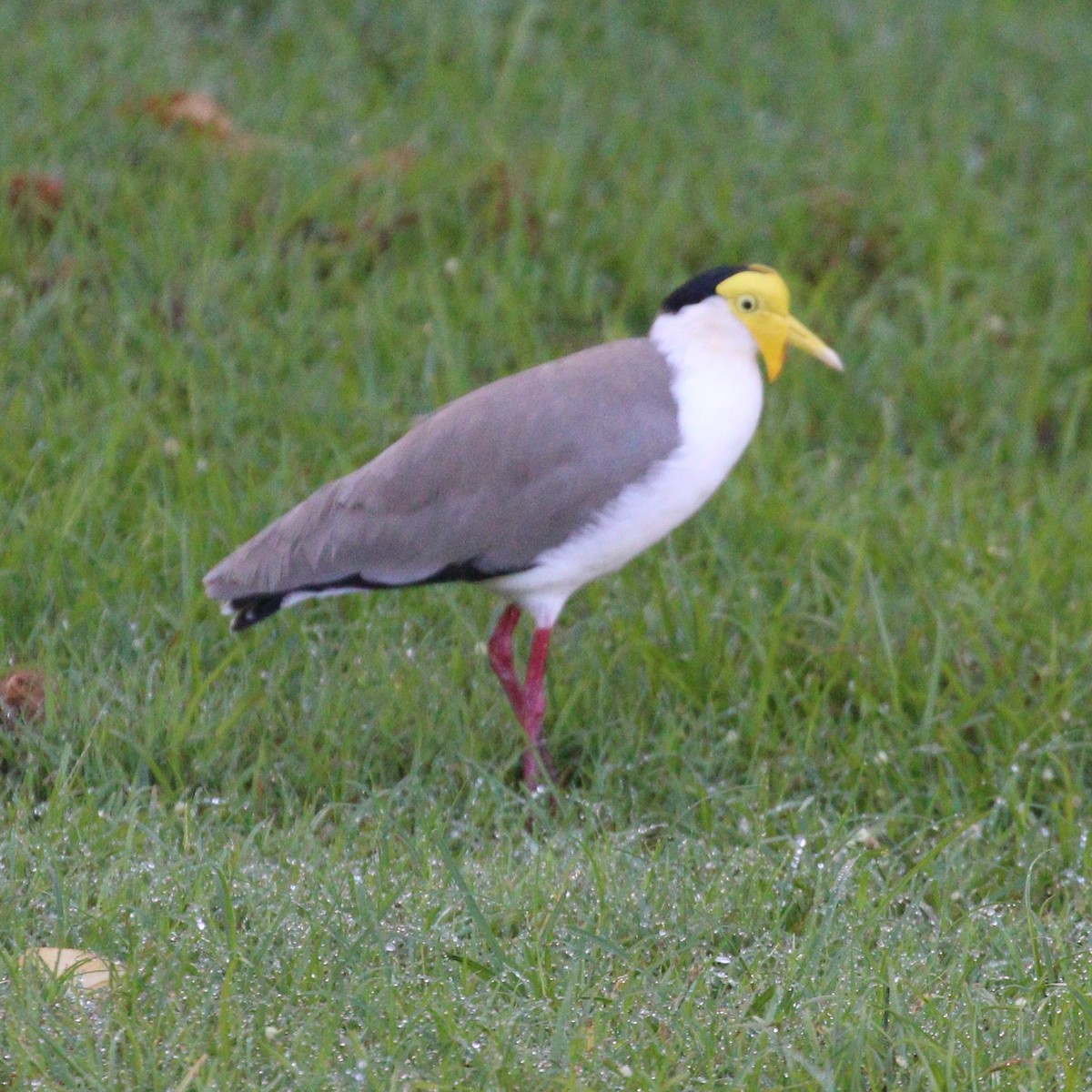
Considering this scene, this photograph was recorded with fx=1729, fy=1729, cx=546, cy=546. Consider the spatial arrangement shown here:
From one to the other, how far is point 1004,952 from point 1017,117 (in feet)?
15.6

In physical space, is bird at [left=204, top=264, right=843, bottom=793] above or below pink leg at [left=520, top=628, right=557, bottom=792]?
above

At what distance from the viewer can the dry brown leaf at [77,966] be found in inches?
122

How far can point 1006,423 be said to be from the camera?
596cm

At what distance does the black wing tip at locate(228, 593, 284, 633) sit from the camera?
13.6ft

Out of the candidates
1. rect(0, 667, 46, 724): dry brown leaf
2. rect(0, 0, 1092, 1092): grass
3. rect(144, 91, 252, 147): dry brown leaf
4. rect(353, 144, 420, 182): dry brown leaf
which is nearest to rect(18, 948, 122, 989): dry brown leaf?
rect(0, 0, 1092, 1092): grass

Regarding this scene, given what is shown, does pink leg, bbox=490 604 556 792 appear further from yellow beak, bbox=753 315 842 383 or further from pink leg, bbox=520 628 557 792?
yellow beak, bbox=753 315 842 383

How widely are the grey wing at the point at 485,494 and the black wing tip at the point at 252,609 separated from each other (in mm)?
38

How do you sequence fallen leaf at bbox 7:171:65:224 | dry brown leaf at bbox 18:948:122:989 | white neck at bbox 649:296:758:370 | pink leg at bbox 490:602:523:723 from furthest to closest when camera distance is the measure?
fallen leaf at bbox 7:171:65:224
pink leg at bbox 490:602:523:723
white neck at bbox 649:296:758:370
dry brown leaf at bbox 18:948:122:989

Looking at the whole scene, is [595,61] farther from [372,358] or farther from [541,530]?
[541,530]

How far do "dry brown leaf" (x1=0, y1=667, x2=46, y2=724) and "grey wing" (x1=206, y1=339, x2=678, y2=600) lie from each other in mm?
505

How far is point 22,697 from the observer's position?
4223 millimetres

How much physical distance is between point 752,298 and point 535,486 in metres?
0.72

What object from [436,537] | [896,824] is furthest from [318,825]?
[896,824]

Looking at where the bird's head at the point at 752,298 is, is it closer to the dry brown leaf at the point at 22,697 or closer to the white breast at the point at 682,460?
the white breast at the point at 682,460
